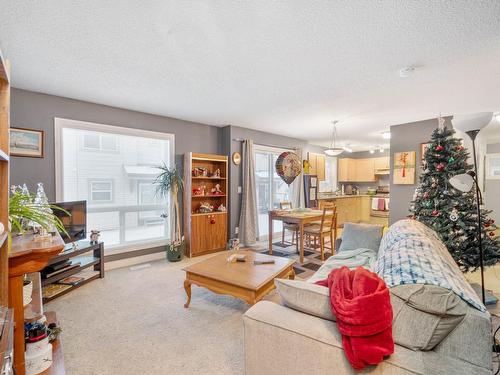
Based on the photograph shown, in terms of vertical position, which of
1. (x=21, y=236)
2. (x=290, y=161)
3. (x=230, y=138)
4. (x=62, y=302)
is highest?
(x=230, y=138)

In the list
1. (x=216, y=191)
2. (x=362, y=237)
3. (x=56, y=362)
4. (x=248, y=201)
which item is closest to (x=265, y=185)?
(x=248, y=201)

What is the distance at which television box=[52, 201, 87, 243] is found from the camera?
10.2ft

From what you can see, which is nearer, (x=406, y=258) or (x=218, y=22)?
(x=406, y=258)

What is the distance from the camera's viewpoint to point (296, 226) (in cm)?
468

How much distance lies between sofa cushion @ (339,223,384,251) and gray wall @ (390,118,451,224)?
1.86m

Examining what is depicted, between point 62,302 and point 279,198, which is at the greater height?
point 279,198

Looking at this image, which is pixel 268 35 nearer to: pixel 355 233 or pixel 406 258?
pixel 406 258

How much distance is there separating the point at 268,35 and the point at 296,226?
134 inches

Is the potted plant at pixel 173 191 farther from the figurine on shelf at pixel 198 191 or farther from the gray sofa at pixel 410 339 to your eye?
the gray sofa at pixel 410 339

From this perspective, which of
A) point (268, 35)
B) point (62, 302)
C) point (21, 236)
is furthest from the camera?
point (62, 302)

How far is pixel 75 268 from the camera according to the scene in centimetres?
309

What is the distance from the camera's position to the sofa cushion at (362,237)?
310cm

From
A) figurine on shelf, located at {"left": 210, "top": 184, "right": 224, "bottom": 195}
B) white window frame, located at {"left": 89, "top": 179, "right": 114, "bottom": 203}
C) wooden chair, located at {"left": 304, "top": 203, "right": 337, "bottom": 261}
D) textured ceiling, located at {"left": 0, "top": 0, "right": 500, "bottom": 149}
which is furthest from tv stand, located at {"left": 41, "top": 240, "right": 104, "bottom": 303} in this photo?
wooden chair, located at {"left": 304, "top": 203, "right": 337, "bottom": 261}

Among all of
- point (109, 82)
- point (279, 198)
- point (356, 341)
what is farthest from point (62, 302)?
point (279, 198)
